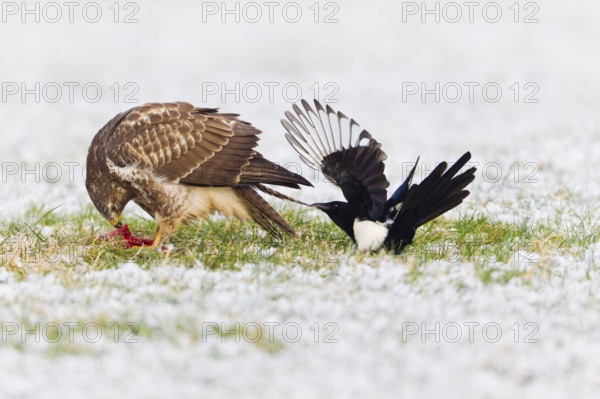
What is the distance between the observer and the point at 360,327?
478 cm

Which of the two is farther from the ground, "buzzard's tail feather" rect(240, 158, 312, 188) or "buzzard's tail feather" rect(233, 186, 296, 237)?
"buzzard's tail feather" rect(240, 158, 312, 188)

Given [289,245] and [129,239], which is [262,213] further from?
[129,239]

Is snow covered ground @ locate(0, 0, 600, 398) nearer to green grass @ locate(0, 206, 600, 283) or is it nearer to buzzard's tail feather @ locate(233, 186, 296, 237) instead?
green grass @ locate(0, 206, 600, 283)

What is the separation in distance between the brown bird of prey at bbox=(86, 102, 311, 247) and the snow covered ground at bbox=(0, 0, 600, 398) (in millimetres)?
913

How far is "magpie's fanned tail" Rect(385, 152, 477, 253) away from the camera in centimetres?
638

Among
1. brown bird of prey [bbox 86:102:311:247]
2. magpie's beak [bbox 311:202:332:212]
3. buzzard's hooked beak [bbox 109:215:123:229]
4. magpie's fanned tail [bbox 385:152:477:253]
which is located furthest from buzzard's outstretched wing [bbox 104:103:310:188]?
magpie's fanned tail [bbox 385:152:477:253]

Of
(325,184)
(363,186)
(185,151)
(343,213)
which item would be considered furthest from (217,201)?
(325,184)

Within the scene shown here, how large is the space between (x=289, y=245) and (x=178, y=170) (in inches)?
38.6

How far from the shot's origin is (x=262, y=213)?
22.6 ft

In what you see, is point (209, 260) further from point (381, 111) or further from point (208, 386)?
point (381, 111)

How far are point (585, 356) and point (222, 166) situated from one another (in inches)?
127

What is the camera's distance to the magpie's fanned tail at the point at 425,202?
20.9 feet

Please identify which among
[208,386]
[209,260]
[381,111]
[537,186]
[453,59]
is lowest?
[208,386]

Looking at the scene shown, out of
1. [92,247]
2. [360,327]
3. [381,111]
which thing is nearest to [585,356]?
[360,327]
